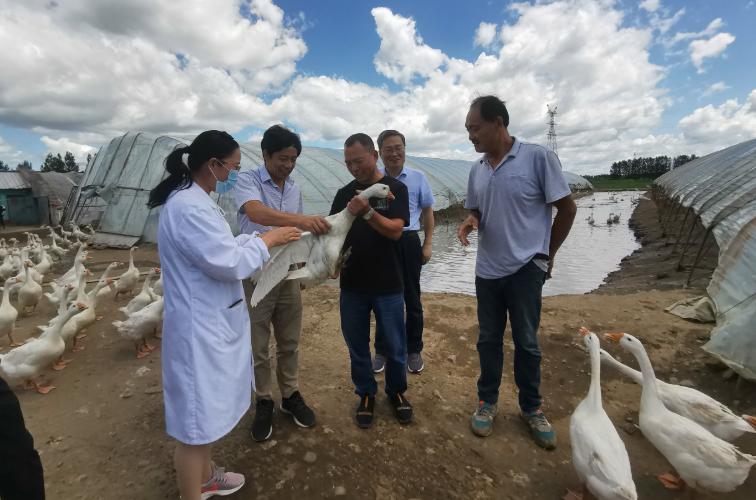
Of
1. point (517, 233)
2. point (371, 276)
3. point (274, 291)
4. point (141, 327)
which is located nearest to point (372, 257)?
point (371, 276)

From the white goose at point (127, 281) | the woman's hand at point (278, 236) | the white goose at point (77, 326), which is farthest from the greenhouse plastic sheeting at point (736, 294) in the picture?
the white goose at point (127, 281)

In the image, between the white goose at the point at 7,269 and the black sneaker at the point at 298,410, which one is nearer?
the black sneaker at the point at 298,410

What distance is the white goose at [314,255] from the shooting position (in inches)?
101

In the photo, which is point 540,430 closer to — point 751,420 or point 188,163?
point 751,420

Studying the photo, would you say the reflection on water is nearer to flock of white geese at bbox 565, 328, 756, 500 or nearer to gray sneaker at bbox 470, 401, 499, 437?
gray sneaker at bbox 470, 401, 499, 437

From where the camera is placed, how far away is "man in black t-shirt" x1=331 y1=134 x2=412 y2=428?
2.80 m

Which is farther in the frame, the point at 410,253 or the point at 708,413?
the point at 410,253

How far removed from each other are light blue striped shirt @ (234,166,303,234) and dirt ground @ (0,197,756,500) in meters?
1.66

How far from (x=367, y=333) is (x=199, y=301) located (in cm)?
154

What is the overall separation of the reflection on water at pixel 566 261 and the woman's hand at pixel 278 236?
608 centimetres

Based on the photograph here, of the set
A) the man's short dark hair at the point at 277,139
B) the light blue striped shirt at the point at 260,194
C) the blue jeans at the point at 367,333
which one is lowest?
the blue jeans at the point at 367,333

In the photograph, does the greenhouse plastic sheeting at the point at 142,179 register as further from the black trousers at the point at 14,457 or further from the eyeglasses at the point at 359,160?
the black trousers at the point at 14,457

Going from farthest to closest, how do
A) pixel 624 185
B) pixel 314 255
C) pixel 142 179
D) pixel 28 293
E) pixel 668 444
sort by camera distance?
pixel 624 185
pixel 142 179
pixel 28 293
pixel 314 255
pixel 668 444

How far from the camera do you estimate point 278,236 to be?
2.23m
